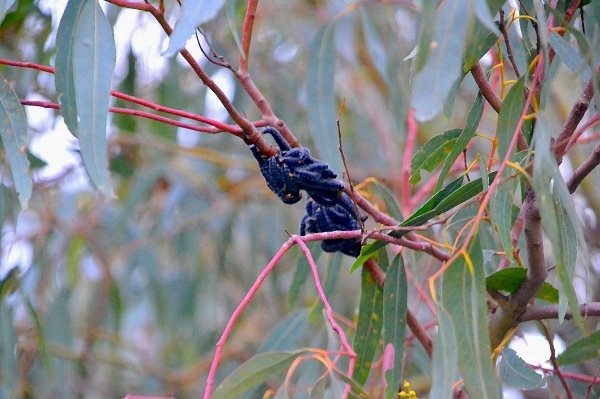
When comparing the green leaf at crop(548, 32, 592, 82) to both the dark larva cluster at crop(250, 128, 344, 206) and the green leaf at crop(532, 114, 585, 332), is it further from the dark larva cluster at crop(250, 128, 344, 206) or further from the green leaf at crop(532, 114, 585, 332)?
the dark larva cluster at crop(250, 128, 344, 206)

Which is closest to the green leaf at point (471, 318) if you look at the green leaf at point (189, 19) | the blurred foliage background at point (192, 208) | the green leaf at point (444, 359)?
the green leaf at point (444, 359)

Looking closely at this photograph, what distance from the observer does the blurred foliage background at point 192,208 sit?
2.12 metres

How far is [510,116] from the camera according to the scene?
77 centimetres

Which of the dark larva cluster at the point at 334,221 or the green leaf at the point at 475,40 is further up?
the green leaf at the point at 475,40

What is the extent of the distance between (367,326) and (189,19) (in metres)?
0.50

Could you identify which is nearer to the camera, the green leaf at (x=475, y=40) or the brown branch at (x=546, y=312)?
the green leaf at (x=475, y=40)

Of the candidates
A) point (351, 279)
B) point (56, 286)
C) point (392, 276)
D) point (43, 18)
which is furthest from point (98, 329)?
point (392, 276)

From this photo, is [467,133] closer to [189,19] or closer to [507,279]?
[507,279]

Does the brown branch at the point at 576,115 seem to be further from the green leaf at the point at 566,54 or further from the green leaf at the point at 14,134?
the green leaf at the point at 14,134

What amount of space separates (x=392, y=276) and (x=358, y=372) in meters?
0.18

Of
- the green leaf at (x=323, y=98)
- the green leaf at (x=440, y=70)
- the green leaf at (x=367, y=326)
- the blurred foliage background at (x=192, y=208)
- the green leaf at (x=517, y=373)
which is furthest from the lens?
the blurred foliage background at (x=192, y=208)

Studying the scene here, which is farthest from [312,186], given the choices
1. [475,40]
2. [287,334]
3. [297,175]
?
[287,334]

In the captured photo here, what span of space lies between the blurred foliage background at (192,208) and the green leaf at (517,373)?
1.11 m

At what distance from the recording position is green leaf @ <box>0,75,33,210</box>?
92 centimetres
